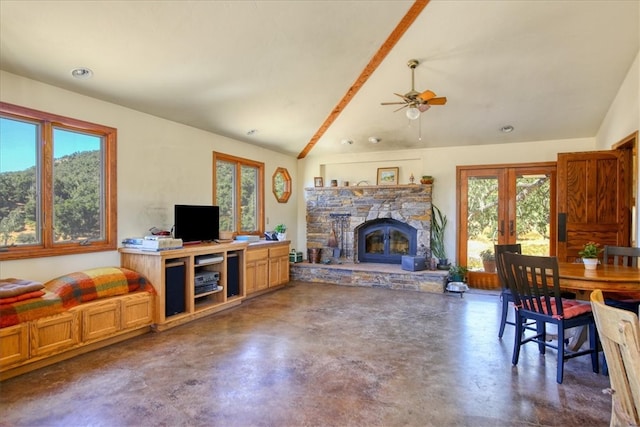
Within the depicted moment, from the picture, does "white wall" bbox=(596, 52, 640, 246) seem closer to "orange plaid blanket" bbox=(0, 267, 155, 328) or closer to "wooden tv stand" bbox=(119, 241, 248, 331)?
"wooden tv stand" bbox=(119, 241, 248, 331)

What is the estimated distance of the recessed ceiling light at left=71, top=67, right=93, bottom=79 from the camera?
3.45 meters

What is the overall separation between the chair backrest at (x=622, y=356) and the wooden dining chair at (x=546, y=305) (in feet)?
5.19

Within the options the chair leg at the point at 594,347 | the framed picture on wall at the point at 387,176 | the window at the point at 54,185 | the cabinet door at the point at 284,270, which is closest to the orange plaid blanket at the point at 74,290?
the window at the point at 54,185

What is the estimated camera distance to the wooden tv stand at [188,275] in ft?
13.2

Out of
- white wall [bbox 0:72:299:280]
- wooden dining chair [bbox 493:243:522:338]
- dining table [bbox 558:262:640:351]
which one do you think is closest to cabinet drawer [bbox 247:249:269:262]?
white wall [bbox 0:72:299:280]

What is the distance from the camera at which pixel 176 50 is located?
11.6 ft

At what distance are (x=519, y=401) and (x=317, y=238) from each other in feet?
17.2

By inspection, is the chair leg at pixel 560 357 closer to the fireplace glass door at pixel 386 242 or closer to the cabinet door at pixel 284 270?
the fireplace glass door at pixel 386 242

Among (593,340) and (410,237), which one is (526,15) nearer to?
(593,340)

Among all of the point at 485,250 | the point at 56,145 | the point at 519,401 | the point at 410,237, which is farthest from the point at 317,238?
the point at 519,401

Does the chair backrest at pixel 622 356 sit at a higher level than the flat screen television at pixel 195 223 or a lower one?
lower

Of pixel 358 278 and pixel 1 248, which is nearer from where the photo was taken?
pixel 1 248

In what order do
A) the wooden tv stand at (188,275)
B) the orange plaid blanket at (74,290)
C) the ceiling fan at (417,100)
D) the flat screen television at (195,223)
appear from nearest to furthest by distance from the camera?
1. the orange plaid blanket at (74,290)
2. the wooden tv stand at (188,275)
3. the ceiling fan at (417,100)
4. the flat screen television at (195,223)

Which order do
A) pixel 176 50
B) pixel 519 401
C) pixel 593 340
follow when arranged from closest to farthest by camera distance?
1. pixel 519 401
2. pixel 593 340
3. pixel 176 50
